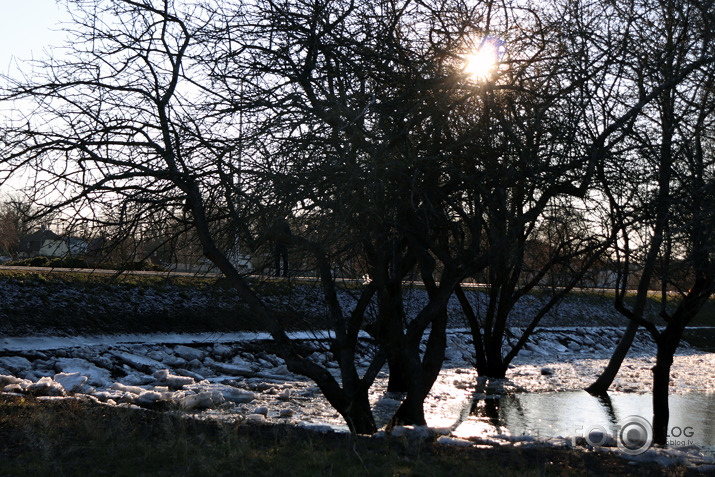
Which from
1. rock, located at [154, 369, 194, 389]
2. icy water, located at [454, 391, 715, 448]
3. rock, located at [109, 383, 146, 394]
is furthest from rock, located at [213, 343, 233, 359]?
icy water, located at [454, 391, 715, 448]

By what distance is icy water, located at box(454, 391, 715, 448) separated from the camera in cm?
1086

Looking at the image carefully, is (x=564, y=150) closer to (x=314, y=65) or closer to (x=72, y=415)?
(x=314, y=65)

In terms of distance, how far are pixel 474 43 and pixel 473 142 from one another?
1.58 meters

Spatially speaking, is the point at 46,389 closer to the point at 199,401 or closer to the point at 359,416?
the point at 199,401

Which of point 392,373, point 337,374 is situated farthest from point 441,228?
point 337,374

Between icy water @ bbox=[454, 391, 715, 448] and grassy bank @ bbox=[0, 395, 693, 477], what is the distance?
8.89 feet

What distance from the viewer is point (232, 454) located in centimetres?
617

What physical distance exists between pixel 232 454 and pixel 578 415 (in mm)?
8161

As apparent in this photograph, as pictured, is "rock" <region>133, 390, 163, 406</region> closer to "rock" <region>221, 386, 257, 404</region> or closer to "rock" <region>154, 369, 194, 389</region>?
"rock" <region>221, 386, 257, 404</region>

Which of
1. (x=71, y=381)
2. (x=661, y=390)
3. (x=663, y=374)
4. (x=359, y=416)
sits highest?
(x=663, y=374)

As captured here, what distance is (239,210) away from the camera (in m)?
7.75

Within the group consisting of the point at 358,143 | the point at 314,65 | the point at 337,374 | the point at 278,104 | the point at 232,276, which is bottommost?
the point at 337,374

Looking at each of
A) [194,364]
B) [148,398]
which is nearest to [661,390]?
[148,398]

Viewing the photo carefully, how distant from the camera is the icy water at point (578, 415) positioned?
35.6ft
